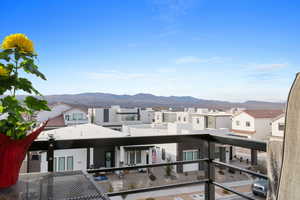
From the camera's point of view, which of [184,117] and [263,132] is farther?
[184,117]

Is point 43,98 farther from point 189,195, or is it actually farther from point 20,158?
point 189,195

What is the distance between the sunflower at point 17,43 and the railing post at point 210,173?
59.3 inches

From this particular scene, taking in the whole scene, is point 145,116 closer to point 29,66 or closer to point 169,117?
point 169,117

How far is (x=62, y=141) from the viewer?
1385 millimetres

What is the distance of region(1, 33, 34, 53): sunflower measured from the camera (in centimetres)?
86

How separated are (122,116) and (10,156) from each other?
2109 centimetres

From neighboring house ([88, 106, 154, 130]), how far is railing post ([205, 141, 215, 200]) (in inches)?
683

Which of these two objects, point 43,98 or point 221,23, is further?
point 221,23

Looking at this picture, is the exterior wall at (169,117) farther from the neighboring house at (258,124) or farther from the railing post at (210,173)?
the railing post at (210,173)

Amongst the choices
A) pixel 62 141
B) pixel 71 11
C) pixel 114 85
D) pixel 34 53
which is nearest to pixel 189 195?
pixel 62 141

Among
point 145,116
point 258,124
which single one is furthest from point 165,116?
point 258,124

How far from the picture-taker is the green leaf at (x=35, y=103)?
905mm

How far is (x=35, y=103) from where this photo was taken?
92cm

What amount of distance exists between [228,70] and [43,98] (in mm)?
7367
